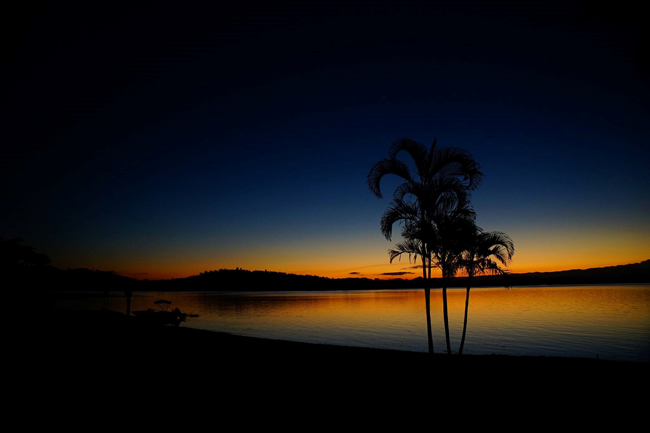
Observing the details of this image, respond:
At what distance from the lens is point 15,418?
5.46m

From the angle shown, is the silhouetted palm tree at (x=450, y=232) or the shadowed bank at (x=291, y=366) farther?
the silhouetted palm tree at (x=450, y=232)

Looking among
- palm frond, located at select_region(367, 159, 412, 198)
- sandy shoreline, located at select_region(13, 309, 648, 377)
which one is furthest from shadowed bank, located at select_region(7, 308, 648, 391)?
palm frond, located at select_region(367, 159, 412, 198)

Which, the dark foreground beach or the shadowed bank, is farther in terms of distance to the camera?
the shadowed bank

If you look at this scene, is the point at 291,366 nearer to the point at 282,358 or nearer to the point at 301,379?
the point at 282,358

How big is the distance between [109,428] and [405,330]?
2835 cm

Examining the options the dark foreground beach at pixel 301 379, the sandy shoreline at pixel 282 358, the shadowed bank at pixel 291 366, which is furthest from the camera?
the sandy shoreline at pixel 282 358

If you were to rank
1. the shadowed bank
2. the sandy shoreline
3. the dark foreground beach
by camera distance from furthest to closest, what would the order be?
the sandy shoreline → the shadowed bank → the dark foreground beach

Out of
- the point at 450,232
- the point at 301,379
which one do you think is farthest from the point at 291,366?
the point at 450,232

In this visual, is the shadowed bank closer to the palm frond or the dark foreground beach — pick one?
the dark foreground beach

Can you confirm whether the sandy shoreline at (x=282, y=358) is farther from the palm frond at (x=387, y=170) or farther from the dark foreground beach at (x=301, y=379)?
the palm frond at (x=387, y=170)

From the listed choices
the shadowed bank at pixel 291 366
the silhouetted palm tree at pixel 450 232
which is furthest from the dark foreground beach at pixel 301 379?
the silhouetted palm tree at pixel 450 232

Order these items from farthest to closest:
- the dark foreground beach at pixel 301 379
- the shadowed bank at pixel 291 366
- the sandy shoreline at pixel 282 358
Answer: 1. the sandy shoreline at pixel 282 358
2. the shadowed bank at pixel 291 366
3. the dark foreground beach at pixel 301 379

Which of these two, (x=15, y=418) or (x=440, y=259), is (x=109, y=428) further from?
(x=440, y=259)

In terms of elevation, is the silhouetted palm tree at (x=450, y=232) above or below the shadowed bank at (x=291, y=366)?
Answer: above
